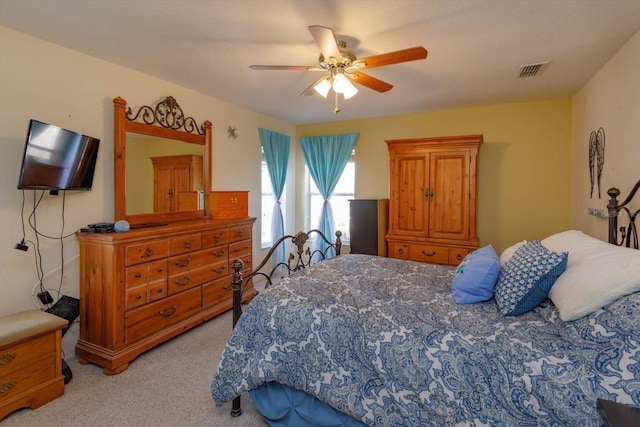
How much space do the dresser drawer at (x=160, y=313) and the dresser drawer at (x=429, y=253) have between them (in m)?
2.54

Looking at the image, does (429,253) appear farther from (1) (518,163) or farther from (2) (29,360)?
(2) (29,360)

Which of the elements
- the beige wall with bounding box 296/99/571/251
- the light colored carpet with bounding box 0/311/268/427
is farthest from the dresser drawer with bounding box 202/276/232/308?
the beige wall with bounding box 296/99/571/251

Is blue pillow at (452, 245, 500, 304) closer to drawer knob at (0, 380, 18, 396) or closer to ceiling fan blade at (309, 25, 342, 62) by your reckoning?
ceiling fan blade at (309, 25, 342, 62)

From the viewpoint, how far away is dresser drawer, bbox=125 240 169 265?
2512 millimetres

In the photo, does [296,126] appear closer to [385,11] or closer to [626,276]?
[385,11]

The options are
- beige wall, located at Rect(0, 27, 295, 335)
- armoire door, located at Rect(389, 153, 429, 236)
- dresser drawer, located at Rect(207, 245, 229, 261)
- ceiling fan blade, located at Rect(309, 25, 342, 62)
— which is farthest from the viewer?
armoire door, located at Rect(389, 153, 429, 236)

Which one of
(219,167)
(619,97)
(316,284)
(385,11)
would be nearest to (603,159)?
(619,97)

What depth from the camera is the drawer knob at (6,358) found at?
1885mm

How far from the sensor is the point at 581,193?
3471 millimetres

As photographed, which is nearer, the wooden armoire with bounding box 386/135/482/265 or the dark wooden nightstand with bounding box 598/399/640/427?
the dark wooden nightstand with bounding box 598/399/640/427

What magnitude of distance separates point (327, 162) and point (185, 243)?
2.64 metres

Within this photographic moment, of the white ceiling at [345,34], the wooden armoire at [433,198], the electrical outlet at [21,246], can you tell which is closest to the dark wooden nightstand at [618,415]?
the white ceiling at [345,34]

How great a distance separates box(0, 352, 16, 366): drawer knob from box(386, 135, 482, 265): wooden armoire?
359 centimetres

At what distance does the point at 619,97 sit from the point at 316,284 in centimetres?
278
